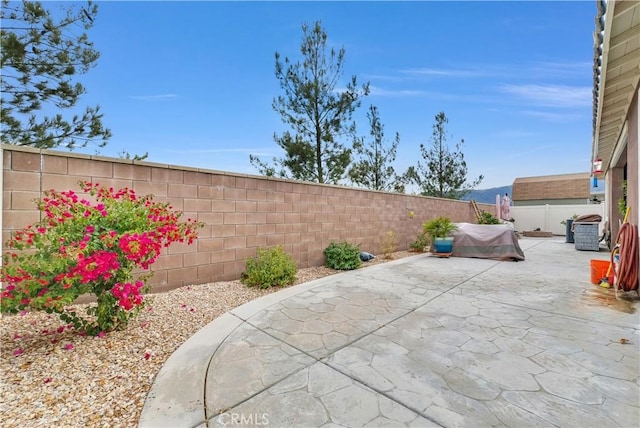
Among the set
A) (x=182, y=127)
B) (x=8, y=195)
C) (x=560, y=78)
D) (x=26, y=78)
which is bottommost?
(x=8, y=195)

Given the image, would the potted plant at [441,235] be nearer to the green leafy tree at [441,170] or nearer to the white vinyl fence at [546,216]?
the green leafy tree at [441,170]

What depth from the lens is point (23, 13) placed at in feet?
19.6

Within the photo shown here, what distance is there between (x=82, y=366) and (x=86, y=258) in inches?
33.1

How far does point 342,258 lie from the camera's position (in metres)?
6.38

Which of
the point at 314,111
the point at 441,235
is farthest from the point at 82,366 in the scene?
the point at 314,111

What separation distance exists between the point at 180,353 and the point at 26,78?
26.5 feet

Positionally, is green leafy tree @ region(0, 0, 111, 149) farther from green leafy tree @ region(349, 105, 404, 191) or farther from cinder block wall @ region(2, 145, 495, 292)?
green leafy tree @ region(349, 105, 404, 191)

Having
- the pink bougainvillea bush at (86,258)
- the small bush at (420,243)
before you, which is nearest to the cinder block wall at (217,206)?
the pink bougainvillea bush at (86,258)

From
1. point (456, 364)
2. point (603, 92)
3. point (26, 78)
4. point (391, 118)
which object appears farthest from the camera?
point (391, 118)

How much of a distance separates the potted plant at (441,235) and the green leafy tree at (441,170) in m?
8.40

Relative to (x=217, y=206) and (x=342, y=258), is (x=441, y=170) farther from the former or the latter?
(x=217, y=206)

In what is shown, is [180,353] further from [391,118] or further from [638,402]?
[391,118]

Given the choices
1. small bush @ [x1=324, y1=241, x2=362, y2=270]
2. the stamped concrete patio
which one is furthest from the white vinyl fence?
small bush @ [x1=324, y1=241, x2=362, y2=270]

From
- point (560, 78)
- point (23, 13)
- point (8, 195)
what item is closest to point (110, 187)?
point (8, 195)
